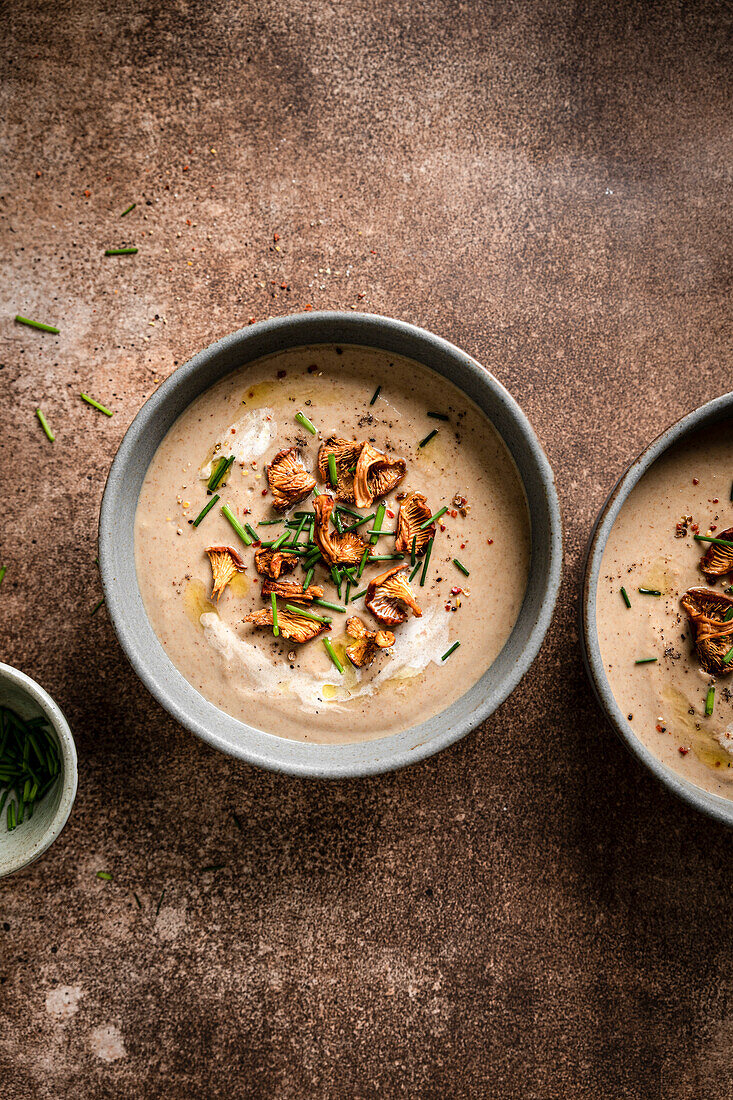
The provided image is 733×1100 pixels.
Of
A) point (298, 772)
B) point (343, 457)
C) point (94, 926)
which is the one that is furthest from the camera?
point (94, 926)

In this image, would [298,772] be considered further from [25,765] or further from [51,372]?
[51,372]

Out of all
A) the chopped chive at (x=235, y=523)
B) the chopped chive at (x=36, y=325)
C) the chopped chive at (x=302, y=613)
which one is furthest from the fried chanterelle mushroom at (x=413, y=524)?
the chopped chive at (x=36, y=325)

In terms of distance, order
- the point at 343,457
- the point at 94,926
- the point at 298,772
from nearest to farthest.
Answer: the point at 298,772 → the point at 343,457 → the point at 94,926

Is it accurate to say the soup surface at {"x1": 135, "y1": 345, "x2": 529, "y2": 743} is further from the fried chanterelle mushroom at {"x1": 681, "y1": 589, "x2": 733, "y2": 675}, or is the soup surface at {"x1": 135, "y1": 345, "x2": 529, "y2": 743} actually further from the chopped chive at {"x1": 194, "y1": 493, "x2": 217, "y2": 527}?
the fried chanterelle mushroom at {"x1": 681, "y1": 589, "x2": 733, "y2": 675}

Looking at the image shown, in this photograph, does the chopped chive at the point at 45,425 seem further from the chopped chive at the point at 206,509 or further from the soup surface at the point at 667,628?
the soup surface at the point at 667,628

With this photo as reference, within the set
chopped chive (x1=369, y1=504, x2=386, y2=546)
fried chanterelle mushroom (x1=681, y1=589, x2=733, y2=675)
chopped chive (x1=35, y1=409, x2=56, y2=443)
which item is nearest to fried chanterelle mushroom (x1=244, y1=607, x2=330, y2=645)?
chopped chive (x1=369, y1=504, x2=386, y2=546)

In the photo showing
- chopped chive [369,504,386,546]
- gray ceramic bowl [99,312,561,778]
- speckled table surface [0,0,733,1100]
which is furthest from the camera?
speckled table surface [0,0,733,1100]

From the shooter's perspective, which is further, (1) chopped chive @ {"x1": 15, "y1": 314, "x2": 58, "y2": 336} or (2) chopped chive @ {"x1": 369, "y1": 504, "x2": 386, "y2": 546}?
(1) chopped chive @ {"x1": 15, "y1": 314, "x2": 58, "y2": 336}

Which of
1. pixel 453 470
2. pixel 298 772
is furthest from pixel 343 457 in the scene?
pixel 298 772
